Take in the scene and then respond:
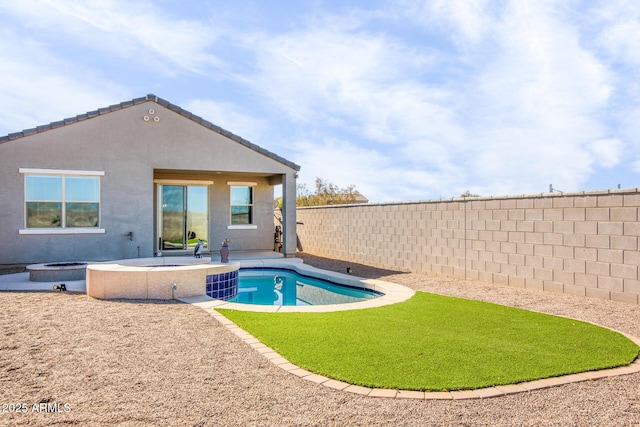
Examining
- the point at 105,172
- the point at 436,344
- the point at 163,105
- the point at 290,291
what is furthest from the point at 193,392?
the point at 163,105

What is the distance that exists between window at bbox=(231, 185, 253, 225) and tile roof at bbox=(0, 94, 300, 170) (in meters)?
2.95

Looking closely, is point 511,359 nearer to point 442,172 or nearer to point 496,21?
point 496,21

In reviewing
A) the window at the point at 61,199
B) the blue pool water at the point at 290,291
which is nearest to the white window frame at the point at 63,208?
the window at the point at 61,199

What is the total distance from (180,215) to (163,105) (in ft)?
15.7

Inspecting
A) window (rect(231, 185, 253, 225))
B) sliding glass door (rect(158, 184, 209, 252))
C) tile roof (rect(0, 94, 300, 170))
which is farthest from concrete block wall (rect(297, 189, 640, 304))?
sliding glass door (rect(158, 184, 209, 252))

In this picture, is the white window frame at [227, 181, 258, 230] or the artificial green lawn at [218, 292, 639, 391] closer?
the artificial green lawn at [218, 292, 639, 391]

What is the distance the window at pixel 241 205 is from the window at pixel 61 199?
19.1ft

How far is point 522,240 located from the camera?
410 inches

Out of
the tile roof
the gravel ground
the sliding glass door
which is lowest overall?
the gravel ground

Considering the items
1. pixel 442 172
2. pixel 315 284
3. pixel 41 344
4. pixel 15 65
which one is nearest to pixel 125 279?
pixel 41 344

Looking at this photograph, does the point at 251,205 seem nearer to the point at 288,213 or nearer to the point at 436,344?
the point at 288,213

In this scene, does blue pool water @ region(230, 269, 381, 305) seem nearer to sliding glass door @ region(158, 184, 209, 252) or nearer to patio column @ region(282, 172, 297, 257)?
patio column @ region(282, 172, 297, 257)

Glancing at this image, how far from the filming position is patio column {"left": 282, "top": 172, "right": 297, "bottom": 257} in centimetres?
1691

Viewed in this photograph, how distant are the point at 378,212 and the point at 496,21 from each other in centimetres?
711
